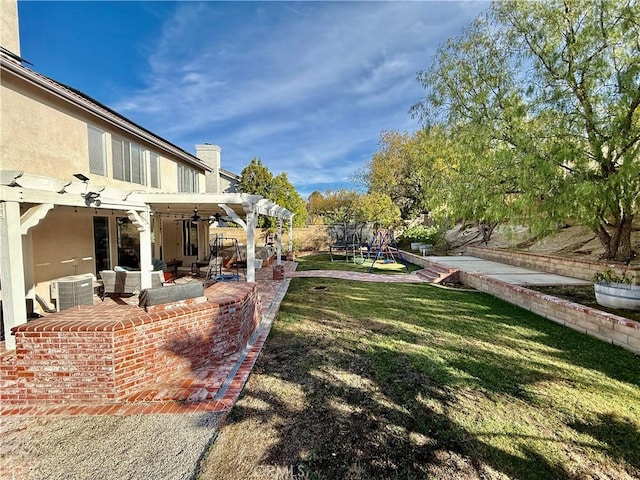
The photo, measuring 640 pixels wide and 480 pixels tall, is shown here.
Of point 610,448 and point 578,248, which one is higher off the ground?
point 578,248

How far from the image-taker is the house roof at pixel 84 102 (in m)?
5.99

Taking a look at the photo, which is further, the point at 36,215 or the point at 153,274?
the point at 153,274

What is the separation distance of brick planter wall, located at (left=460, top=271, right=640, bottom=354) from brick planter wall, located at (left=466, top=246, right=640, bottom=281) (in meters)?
3.15

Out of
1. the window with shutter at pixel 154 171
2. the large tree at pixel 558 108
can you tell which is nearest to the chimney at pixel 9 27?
the window with shutter at pixel 154 171

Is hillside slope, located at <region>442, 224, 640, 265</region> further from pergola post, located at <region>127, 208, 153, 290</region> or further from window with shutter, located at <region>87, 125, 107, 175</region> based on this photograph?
window with shutter, located at <region>87, 125, 107, 175</region>

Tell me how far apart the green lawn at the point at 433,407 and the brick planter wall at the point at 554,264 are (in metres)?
4.65

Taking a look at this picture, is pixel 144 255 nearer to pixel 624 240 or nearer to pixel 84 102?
pixel 84 102

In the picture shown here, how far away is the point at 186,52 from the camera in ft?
39.3

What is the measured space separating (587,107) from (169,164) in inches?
572

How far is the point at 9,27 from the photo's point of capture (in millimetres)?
7176

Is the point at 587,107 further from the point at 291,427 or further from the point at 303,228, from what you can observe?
the point at 303,228

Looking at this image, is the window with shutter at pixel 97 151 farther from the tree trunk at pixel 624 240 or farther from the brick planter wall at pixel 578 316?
the tree trunk at pixel 624 240

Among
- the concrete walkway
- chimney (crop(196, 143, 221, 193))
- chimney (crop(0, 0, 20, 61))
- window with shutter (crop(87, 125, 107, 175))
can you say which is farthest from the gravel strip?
chimney (crop(196, 143, 221, 193))

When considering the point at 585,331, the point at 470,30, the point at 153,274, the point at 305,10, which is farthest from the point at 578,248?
the point at 153,274
